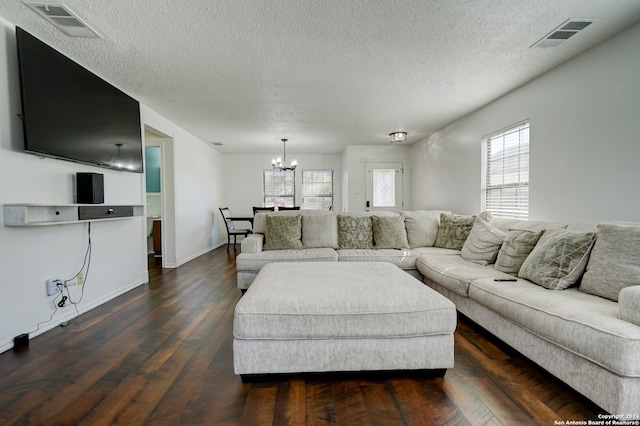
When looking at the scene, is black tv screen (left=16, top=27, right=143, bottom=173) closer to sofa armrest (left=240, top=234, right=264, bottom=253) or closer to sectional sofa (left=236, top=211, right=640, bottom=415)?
Result: sofa armrest (left=240, top=234, right=264, bottom=253)

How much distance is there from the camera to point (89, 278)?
2.69 m

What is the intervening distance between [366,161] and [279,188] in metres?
2.50

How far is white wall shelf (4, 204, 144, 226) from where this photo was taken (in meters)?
1.91

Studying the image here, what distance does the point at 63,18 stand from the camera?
194 cm

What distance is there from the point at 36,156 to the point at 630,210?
186 inches

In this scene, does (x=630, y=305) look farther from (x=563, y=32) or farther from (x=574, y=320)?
(x=563, y=32)

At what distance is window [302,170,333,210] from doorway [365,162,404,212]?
4.47 feet

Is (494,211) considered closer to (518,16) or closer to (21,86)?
(518,16)

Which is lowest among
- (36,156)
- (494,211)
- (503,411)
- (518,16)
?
(503,411)

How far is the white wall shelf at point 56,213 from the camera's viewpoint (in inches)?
75.4

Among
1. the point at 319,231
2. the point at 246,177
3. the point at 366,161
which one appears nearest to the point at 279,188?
the point at 246,177

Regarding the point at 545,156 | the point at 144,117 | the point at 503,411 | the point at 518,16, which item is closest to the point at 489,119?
the point at 545,156

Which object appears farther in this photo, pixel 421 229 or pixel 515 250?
pixel 421 229

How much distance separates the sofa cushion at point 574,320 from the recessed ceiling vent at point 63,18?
3.53 m
